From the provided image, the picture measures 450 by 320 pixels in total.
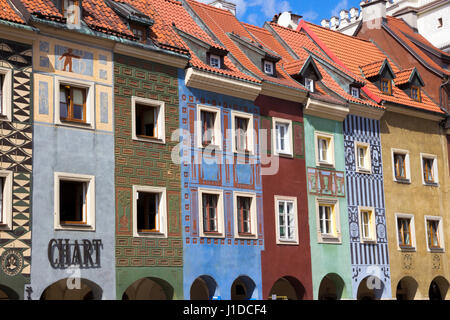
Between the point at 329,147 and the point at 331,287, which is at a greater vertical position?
the point at 329,147

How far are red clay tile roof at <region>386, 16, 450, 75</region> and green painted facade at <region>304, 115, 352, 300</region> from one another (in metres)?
8.93

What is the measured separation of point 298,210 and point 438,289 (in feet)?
31.9

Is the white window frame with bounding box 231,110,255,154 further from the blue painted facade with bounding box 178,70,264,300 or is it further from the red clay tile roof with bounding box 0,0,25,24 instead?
the red clay tile roof with bounding box 0,0,25,24

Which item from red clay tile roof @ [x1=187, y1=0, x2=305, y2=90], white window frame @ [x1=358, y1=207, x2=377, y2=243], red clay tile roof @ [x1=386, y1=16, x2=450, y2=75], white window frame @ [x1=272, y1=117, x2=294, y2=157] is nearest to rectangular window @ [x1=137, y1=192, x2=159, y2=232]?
white window frame @ [x1=272, y1=117, x2=294, y2=157]

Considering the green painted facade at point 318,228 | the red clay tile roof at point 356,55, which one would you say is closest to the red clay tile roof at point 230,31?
the green painted facade at point 318,228

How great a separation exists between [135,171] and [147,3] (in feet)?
21.6

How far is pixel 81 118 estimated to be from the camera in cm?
2167

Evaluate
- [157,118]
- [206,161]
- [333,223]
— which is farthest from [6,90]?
[333,223]

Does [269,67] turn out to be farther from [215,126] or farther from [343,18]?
[343,18]

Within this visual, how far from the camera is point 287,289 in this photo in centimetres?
2834

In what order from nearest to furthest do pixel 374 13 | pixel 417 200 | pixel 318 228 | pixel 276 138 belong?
pixel 276 138
pixel 318 228
pixel 417 200
pixel 374 13

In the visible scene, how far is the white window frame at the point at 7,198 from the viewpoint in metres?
19.3
